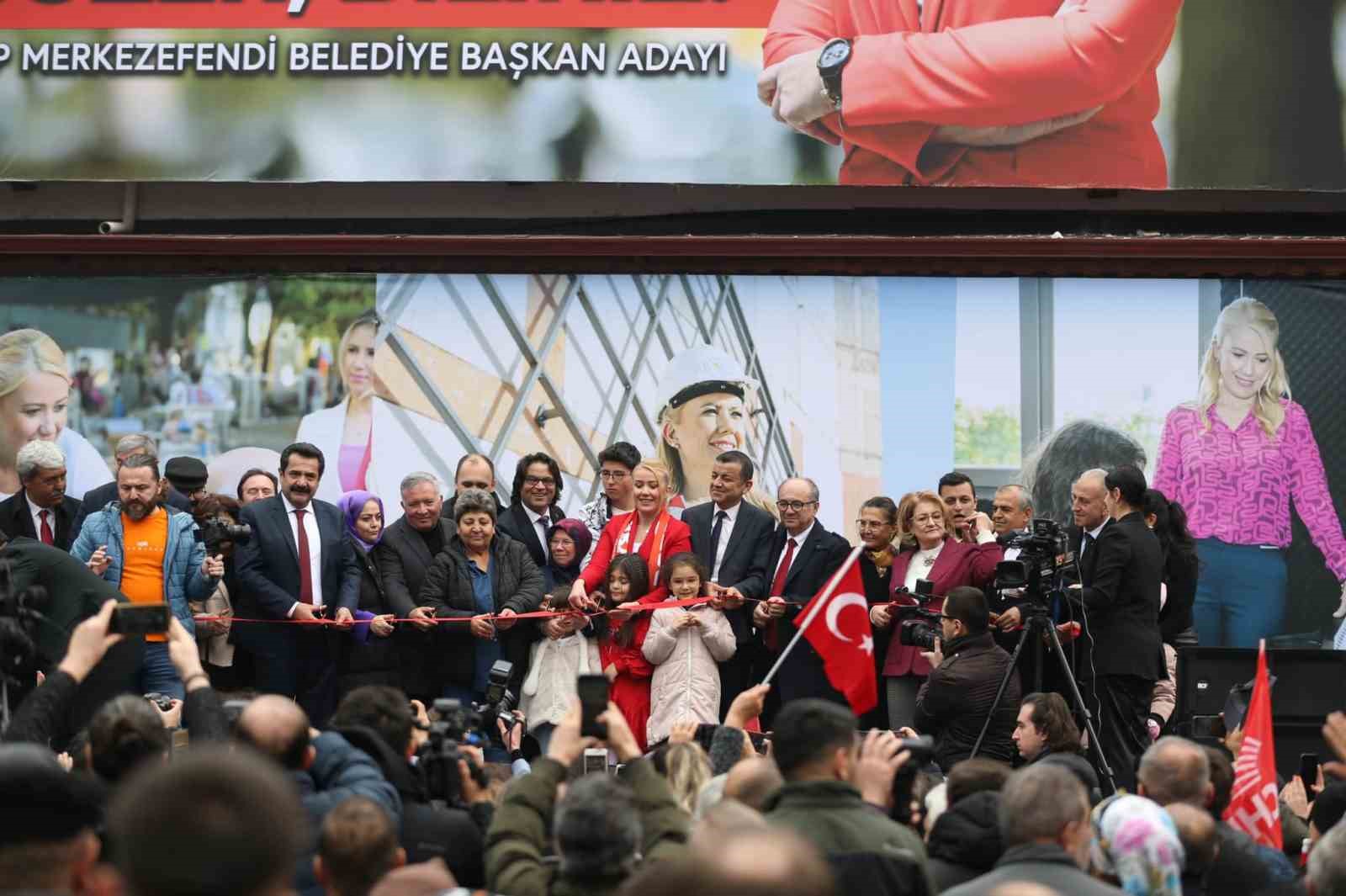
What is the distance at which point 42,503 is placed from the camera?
12461 mm

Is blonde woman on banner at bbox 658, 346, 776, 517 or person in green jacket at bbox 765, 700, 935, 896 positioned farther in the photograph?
blonde woman on banner at bbox 658, 346, 776, 517

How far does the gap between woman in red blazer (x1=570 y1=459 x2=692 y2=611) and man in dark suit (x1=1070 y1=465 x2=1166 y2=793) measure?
255 centimetres

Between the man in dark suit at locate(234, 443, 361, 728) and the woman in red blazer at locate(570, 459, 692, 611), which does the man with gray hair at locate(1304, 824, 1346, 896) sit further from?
the man in dark suit at locate(234, 443, 361, 728)

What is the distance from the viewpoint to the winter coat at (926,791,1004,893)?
272 inches

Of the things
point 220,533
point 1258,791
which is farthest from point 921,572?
point 220,533

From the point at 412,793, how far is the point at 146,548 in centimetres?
521

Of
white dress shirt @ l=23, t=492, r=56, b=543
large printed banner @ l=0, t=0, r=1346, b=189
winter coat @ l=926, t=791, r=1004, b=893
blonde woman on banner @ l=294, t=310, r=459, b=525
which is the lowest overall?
winter coat @ l=926, t=791, r=1004, b=893

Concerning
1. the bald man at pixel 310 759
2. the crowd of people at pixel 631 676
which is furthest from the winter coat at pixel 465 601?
the bald man at pixel 310 759

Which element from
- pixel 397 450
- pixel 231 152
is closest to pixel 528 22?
pixel 231 152

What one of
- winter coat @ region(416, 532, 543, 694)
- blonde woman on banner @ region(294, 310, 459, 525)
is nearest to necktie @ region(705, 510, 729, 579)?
winter coat @ region(416, 532, 543, 694)

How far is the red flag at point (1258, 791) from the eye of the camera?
8500mm

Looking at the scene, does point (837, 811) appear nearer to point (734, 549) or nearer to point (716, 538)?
point (734, 549)

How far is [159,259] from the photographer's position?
15242mm

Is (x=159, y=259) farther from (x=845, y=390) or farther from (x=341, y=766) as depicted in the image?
(x=341, y=766)
